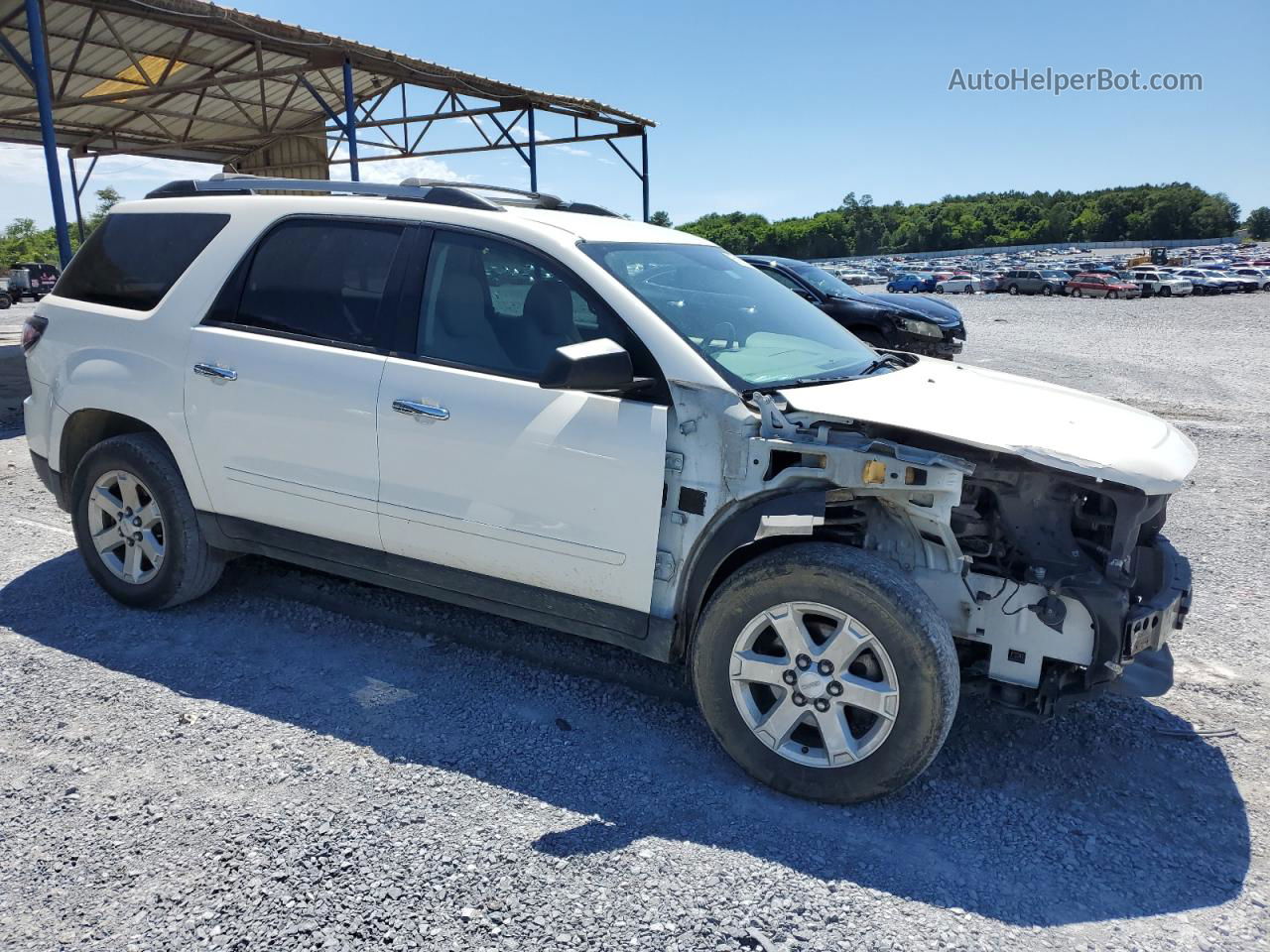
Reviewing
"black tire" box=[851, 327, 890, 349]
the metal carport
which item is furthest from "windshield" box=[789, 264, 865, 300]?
the metal carport

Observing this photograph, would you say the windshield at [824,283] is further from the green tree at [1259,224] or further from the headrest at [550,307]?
the green tree at [1259,224]

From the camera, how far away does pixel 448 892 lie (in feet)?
8.18

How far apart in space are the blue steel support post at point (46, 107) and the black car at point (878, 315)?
806 cm

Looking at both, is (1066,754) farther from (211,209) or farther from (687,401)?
(211,209)

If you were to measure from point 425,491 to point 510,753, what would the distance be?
3.38ft

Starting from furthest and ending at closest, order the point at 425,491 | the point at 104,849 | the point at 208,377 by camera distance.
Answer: the point at 208,377
the point at 425,491
the point at 104,849

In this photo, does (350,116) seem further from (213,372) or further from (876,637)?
(876,637)

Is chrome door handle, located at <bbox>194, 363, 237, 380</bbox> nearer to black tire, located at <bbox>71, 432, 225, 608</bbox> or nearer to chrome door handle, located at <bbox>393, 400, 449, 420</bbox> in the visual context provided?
black tire, located at <bbox>71, 432, 225, 608</bbox>

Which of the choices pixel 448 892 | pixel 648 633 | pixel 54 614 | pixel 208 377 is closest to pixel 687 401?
pixel 648 633

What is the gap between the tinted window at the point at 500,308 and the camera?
10.9ft

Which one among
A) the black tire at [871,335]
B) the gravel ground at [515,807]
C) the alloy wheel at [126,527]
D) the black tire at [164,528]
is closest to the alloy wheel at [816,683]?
the gravel ground at [515,807]

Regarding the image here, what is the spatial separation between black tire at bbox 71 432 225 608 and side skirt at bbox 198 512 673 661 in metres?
0.11

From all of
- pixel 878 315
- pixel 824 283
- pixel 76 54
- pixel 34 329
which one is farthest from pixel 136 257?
pixel 76 54

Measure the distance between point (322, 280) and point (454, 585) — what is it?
1.42m
